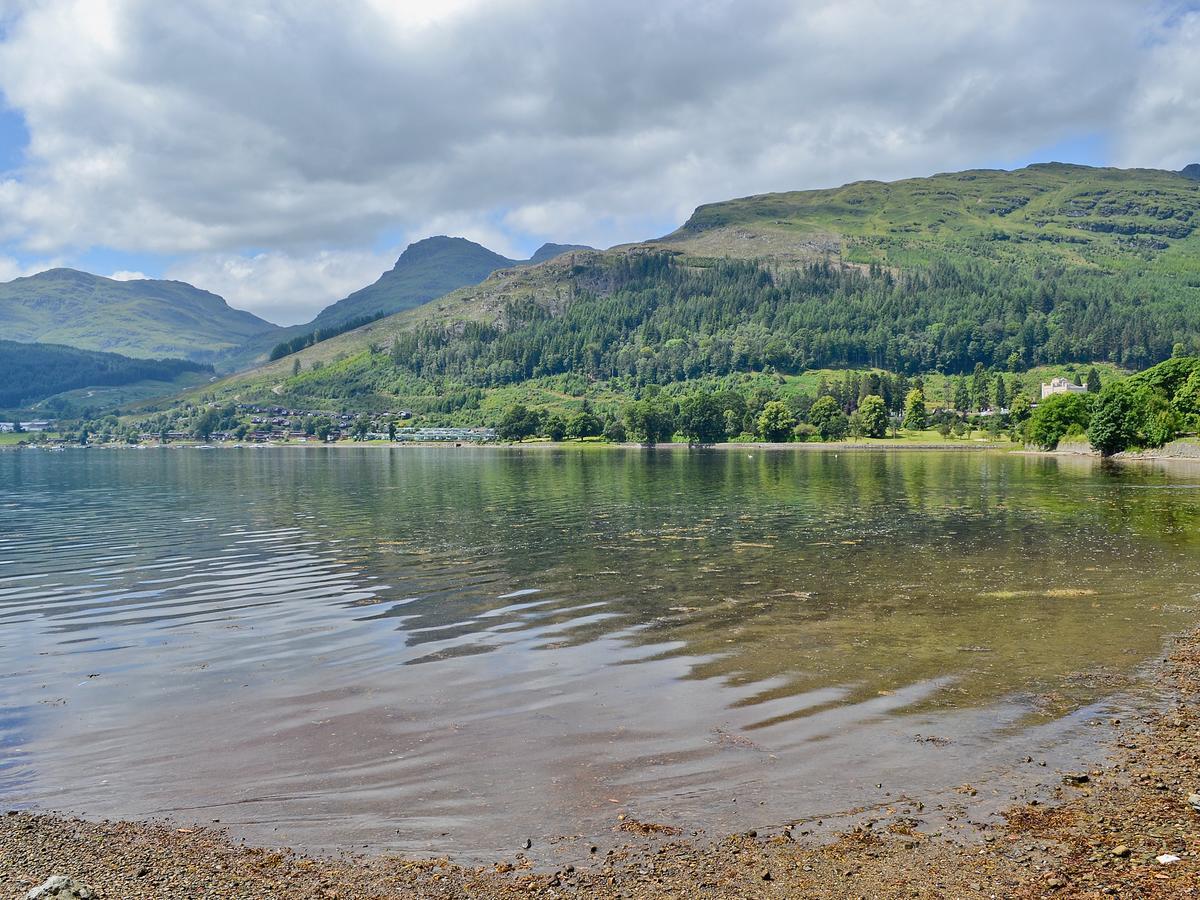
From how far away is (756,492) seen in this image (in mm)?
84812

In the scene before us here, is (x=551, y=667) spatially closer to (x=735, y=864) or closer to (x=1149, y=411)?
(x=735, y=864)

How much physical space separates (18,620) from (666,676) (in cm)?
2385

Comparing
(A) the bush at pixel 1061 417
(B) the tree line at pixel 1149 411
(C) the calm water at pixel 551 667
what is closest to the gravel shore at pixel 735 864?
(C) the calm water at pixel 551 667

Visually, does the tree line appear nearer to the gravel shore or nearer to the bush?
the bush

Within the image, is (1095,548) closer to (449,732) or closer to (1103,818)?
(1103,818)

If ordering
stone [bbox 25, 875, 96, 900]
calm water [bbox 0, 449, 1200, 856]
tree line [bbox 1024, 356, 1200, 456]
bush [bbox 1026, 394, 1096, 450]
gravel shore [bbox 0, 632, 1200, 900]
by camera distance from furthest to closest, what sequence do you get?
bush [bbox 1026, 394, 1096, 450] → tree line [bbox 1024, 356, 1200, 456] → calm water [bbox 0, 449, 1200, 856] → gravel shore [bbox 0, 632, 1200, 900] → stone [bbox 25, 875, 96, 900]

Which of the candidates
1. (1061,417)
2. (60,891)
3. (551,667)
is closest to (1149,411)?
(1061,417)

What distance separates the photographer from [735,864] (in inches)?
447

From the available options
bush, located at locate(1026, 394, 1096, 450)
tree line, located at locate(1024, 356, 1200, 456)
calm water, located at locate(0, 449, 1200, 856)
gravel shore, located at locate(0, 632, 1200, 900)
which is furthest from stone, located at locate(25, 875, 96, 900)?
bush, located at locate(1026, 394, 1096, 450)

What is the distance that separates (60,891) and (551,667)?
12.9m

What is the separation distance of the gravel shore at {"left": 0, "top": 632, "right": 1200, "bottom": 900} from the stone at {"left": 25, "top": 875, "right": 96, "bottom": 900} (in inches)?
9.7

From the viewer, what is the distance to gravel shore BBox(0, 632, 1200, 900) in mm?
10633

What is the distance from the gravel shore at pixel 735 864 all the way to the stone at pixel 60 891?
25cm

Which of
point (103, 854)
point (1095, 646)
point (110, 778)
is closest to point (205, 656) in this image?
point (110, 778)
